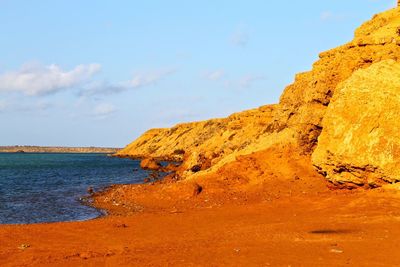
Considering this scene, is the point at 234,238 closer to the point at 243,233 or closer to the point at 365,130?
the point at 243,233

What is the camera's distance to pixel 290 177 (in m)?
29.0

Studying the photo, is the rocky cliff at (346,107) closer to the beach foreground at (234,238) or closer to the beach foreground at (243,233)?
the beach foreground at (243,233)

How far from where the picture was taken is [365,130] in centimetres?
2147

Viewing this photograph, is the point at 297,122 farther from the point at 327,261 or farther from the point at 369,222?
the point at 327,261

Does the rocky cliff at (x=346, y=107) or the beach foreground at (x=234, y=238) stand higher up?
the rocky cliff at (x=346, y=107)

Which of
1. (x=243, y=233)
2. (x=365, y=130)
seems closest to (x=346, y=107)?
(x=365, y=130)

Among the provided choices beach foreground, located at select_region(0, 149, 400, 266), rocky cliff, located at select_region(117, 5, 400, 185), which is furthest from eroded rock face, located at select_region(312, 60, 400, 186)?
beach foreground, located at select_region(0, 149, 400, 266)

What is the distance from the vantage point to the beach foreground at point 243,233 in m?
12.8

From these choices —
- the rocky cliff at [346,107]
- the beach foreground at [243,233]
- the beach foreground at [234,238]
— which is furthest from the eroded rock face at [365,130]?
the beach foreground at [234,238]

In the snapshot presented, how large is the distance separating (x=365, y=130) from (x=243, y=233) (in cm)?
874

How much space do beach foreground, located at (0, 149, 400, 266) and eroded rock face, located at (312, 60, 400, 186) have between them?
0.99 m

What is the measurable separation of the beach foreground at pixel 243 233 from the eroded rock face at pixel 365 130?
3.24 feet

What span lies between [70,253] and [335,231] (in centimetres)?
904

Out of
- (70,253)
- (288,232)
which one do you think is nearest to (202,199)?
(288,232)
